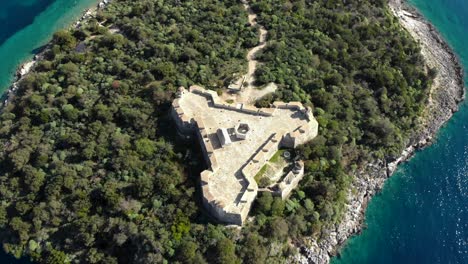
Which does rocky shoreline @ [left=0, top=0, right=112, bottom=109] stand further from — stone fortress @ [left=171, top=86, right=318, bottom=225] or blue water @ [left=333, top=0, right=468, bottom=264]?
blue water @ [left=333, top=0, right=468, bottom=264]

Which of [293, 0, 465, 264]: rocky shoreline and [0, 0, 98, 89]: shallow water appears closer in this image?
[293, 0, 465, 264]: rocky shoreline

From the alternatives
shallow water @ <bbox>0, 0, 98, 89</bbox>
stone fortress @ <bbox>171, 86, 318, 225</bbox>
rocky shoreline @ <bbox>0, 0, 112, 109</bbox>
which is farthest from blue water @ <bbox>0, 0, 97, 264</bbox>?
stone fortress @ <bbox>171, 86, 318, 225</bbox>

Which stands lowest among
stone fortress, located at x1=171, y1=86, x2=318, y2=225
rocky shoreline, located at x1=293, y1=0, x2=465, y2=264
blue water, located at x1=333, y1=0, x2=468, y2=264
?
blue water, located at x1=333, y1=0, x2=468, y2=264

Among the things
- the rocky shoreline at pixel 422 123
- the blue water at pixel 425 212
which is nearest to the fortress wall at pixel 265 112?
the rocky shoreline at pixel 422 123

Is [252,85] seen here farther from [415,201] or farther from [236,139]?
[415,201]

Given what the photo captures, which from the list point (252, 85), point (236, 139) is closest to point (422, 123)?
point (252, 85)

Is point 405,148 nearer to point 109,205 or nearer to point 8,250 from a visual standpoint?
point 109,205

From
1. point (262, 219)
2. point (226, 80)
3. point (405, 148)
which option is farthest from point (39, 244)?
point (405, 148)
